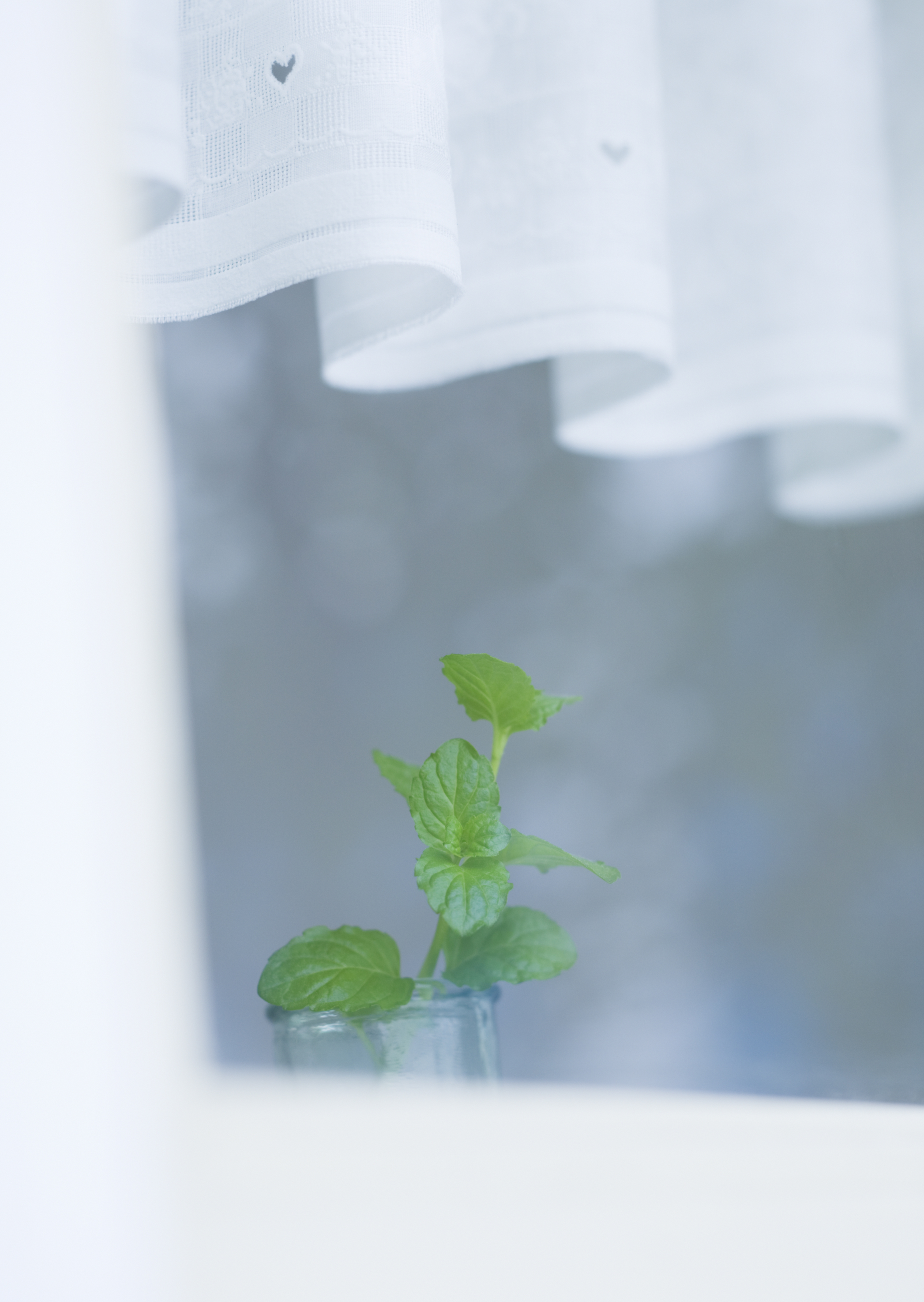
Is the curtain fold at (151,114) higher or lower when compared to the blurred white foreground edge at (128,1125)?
higher

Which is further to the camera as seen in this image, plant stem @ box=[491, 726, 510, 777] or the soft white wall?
plant stem @ box=[491, 726, 510, 777]

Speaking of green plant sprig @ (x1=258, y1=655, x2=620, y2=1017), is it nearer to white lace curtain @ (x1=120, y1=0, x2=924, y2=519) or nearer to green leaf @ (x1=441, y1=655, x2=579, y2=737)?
green leaf @ (x1=441, y1=655, x2=579, y2=737)

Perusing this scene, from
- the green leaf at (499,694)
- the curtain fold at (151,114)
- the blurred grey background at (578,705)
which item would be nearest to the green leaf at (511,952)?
the green leaf at (499,694)

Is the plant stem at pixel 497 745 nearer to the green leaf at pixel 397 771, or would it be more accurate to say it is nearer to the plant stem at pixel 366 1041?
the green leaf at pixel 397 771

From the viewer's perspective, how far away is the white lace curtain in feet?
1.71

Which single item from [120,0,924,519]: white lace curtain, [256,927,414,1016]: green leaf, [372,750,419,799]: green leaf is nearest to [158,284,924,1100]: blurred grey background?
[120,0,924,519]: white lace curtain

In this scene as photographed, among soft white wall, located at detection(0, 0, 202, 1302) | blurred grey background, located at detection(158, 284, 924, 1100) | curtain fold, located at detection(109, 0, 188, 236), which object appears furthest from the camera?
blurred grey background, located at detection(158, 284, 924, 1100)

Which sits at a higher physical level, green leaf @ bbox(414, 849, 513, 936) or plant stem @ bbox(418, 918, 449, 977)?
green leaf @ bbox(414, 849, 513, 936)

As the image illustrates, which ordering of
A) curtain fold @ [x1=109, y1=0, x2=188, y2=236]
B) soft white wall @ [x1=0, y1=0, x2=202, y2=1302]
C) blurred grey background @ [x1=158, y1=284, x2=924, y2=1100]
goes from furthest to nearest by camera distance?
blurred grey background @ [x1=158, y1=284, x2=924, y2=1100]
curtain fold @ [x1=109, y1=0, x2=188, y2=236]
soft white wall @ [x1=0, y1=0, x2=202, y2=1302]

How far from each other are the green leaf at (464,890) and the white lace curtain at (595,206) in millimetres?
301

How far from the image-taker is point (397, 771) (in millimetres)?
615

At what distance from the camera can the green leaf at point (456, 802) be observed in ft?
1.71

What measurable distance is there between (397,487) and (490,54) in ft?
1.34

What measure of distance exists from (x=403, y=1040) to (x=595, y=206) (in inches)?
19.2
